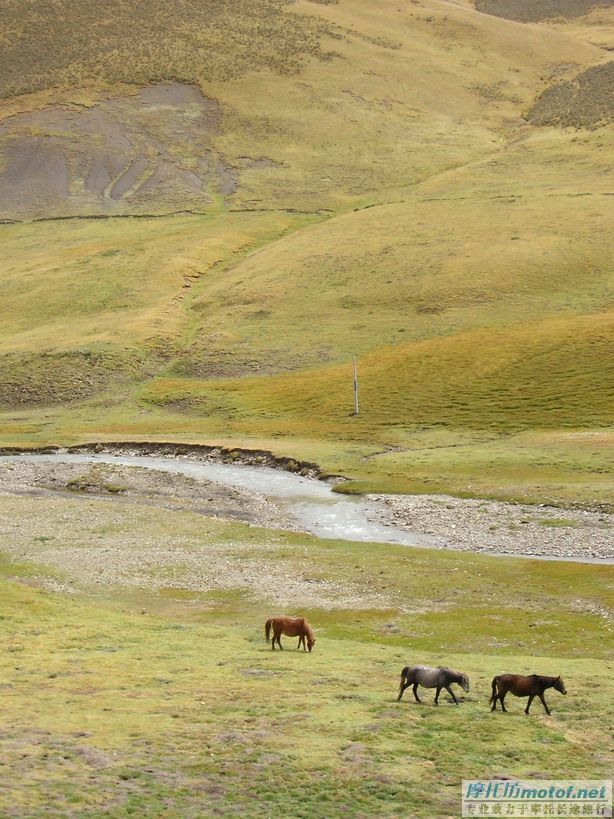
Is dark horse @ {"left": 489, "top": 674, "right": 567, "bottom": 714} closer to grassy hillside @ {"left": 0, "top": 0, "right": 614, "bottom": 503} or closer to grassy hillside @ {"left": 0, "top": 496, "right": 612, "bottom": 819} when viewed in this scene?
grassy hillside @ {"left": 0, "top": 496, "right": 612, "bottom": 819}

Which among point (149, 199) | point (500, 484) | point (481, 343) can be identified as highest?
point (149, 199)

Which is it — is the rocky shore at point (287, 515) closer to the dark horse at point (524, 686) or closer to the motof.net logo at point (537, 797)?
the dark horse at point (524, 686)

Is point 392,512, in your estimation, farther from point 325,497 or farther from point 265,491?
point 265,491

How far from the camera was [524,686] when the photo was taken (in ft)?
83.9

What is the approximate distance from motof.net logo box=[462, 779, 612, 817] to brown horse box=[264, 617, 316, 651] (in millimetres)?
12350

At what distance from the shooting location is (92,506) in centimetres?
6575

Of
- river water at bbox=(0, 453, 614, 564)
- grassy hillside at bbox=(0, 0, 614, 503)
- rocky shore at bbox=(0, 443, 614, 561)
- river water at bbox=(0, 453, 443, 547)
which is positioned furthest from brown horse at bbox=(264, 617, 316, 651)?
grassy hillside at bbox=(0, 0, 614, 503)

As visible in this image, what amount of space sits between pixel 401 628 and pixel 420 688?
9750 millimetres

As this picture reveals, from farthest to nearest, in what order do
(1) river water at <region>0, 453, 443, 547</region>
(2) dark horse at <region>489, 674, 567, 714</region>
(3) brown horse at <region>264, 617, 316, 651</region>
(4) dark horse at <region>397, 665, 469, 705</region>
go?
(1) river water at <region>0, 453, 443, 547</region> < (3) brown horse at <region>264, 617, 316, 651</region> < (4) dark horse at <region>397, 665, 469, 705</region> < (2) dark horse at <region>489, 674, 567, 714</region>

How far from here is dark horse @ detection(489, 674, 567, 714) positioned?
25453mm

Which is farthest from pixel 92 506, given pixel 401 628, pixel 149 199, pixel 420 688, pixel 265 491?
pixel 149 199

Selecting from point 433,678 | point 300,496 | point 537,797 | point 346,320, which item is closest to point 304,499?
point 300,496

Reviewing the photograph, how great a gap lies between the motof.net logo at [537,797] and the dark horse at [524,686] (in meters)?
4.21

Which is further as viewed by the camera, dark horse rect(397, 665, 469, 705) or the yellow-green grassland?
dark horse rect(397, 665, 469, 705)
